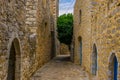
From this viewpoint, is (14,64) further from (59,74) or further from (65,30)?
(65,30)

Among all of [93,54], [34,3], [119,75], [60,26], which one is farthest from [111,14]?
[60,26]

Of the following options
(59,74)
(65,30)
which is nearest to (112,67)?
(59,74)

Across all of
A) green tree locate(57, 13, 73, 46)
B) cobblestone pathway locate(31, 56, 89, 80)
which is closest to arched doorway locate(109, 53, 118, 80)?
cobblestone pathway locate(31, 56, 89, 80)

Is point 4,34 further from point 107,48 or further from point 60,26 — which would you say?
point 60,26

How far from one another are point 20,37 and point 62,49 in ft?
78.7

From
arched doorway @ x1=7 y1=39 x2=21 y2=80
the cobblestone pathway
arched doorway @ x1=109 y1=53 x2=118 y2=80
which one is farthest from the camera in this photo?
the cobblestone pathway

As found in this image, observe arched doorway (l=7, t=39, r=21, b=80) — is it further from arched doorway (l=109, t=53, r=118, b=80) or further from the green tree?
the green tree

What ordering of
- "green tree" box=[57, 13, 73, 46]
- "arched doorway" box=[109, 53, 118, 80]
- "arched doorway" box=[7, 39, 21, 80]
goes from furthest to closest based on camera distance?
"green tree" box=[57, 13, 73, 46], "arched doorway" box=[7, 39, 21, 80], "arched doorway" box=[109, 53, 118, 80]

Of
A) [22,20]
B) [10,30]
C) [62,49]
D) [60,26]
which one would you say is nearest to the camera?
[10,30]

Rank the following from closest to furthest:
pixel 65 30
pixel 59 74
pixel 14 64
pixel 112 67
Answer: pixel 112 67 → pixel 14 64 → pixel 59 74 → pixel 65 30

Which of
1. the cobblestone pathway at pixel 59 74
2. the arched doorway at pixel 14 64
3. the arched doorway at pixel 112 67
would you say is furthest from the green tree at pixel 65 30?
the arched doorway at pixel 112 67

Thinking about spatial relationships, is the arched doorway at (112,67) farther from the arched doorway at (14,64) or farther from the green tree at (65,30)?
the green tree at (65,30)

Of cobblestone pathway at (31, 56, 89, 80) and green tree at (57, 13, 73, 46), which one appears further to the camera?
green tree at (57, 13, 73, 46)

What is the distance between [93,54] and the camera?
9688 millimetres
